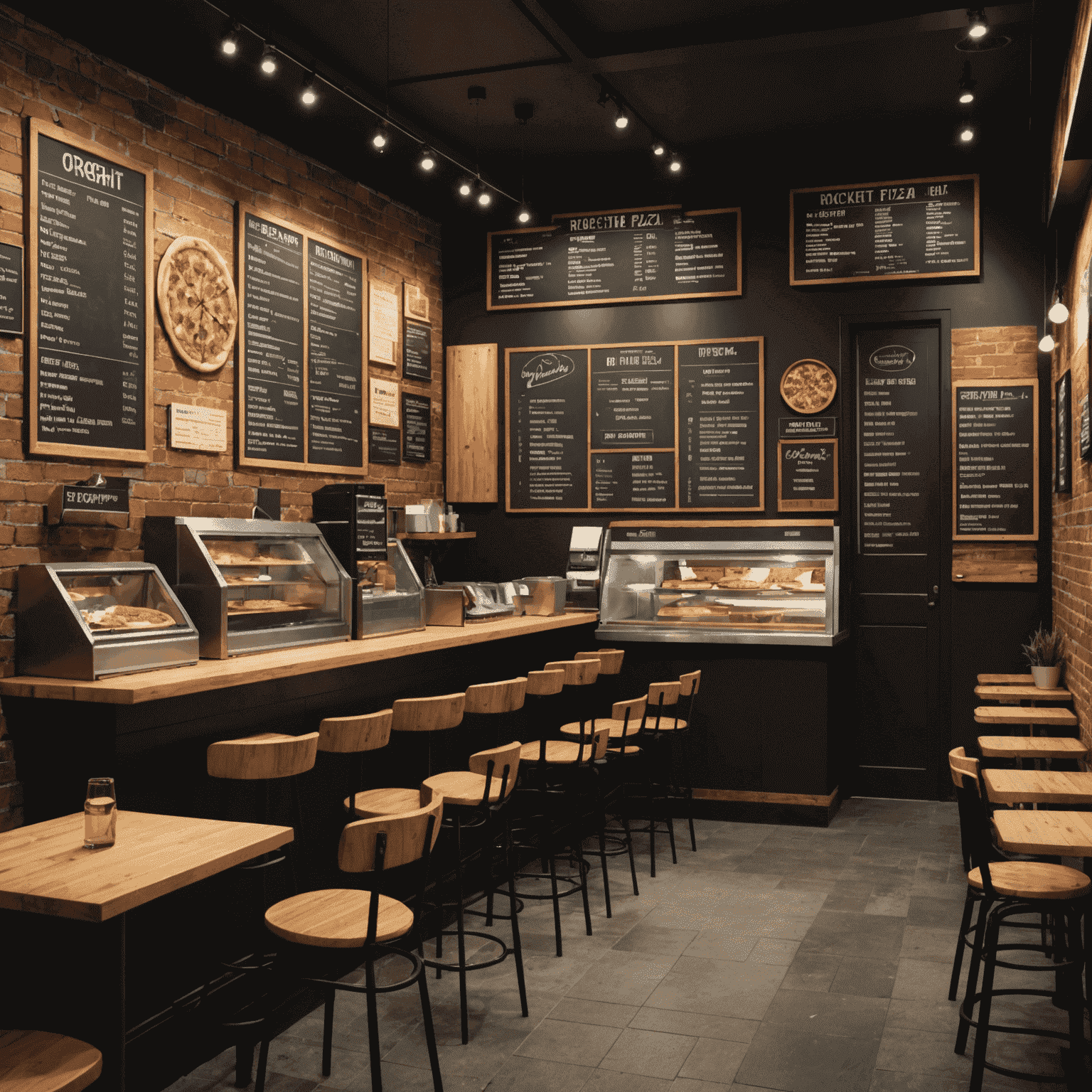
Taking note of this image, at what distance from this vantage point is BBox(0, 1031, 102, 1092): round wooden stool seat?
2.01 meters

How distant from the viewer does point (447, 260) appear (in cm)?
728

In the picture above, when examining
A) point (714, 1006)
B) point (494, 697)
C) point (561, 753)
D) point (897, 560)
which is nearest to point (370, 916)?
point (714, 1006)

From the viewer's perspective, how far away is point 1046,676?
18.3 feet

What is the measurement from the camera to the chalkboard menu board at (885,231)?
6.32 meters

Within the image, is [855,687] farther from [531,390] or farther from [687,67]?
[687,67]

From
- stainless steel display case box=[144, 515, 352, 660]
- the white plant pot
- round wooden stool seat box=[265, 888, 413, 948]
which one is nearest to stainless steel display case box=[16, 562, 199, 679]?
stainless steel display case box=[144, 515, 352, 660]

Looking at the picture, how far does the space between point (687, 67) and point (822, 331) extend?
77.0 inches

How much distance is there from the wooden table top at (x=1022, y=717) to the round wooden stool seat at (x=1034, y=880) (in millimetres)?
1399

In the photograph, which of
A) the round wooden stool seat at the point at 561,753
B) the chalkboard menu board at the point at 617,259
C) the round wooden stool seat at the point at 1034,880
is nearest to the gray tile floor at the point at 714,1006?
the round wooden stool seat at the point at 1034,880

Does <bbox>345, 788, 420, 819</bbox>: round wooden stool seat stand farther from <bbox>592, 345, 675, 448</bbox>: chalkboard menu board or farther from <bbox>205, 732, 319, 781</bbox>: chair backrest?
<bbox>592, 345, 675, 448</bbox>: chalkboard menu board

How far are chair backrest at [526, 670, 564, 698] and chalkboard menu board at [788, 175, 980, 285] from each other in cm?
315

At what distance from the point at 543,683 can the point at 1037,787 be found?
2.08 m

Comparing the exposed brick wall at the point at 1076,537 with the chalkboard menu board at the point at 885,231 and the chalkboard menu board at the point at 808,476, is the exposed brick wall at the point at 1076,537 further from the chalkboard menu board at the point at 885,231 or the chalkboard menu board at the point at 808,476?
the chalkboard menu board at the point at 808,476

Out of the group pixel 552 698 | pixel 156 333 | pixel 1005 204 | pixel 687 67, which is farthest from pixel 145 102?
pixel 1005 204
